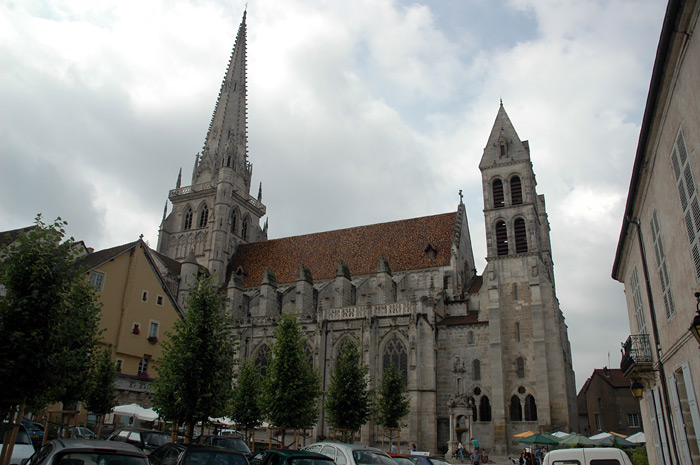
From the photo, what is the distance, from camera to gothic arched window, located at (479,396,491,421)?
30494mm

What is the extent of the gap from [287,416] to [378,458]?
31.4 ft

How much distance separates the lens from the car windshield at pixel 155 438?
15.2 m

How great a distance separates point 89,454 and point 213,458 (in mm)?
2823

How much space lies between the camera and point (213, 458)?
9.12 metres

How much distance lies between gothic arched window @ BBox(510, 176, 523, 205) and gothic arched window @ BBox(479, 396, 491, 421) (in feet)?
43.4

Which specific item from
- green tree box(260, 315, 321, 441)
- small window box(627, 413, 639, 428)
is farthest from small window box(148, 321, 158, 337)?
small window box(627, 413, 639, 428)

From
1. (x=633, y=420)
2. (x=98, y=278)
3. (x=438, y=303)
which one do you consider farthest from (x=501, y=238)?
(x=98, y=278)

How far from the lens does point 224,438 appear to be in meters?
15.4

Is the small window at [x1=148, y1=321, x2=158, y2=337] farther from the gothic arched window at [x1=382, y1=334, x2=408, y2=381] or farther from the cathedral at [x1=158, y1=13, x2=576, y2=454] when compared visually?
the gothic arched window at [x1=382, y1=334, x2=408, y2=381]

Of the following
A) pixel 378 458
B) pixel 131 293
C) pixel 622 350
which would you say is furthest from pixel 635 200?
pixel 131 293

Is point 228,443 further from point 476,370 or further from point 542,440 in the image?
point 476,370

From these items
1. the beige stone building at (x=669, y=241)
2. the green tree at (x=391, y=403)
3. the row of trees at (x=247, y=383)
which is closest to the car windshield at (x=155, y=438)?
the row of trees at (x=247, y=383)

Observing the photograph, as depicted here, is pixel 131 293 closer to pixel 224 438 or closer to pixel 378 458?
pixel 224 438

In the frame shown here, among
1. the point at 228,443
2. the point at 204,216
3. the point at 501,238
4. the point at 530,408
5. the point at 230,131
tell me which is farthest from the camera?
the point at 230,131
